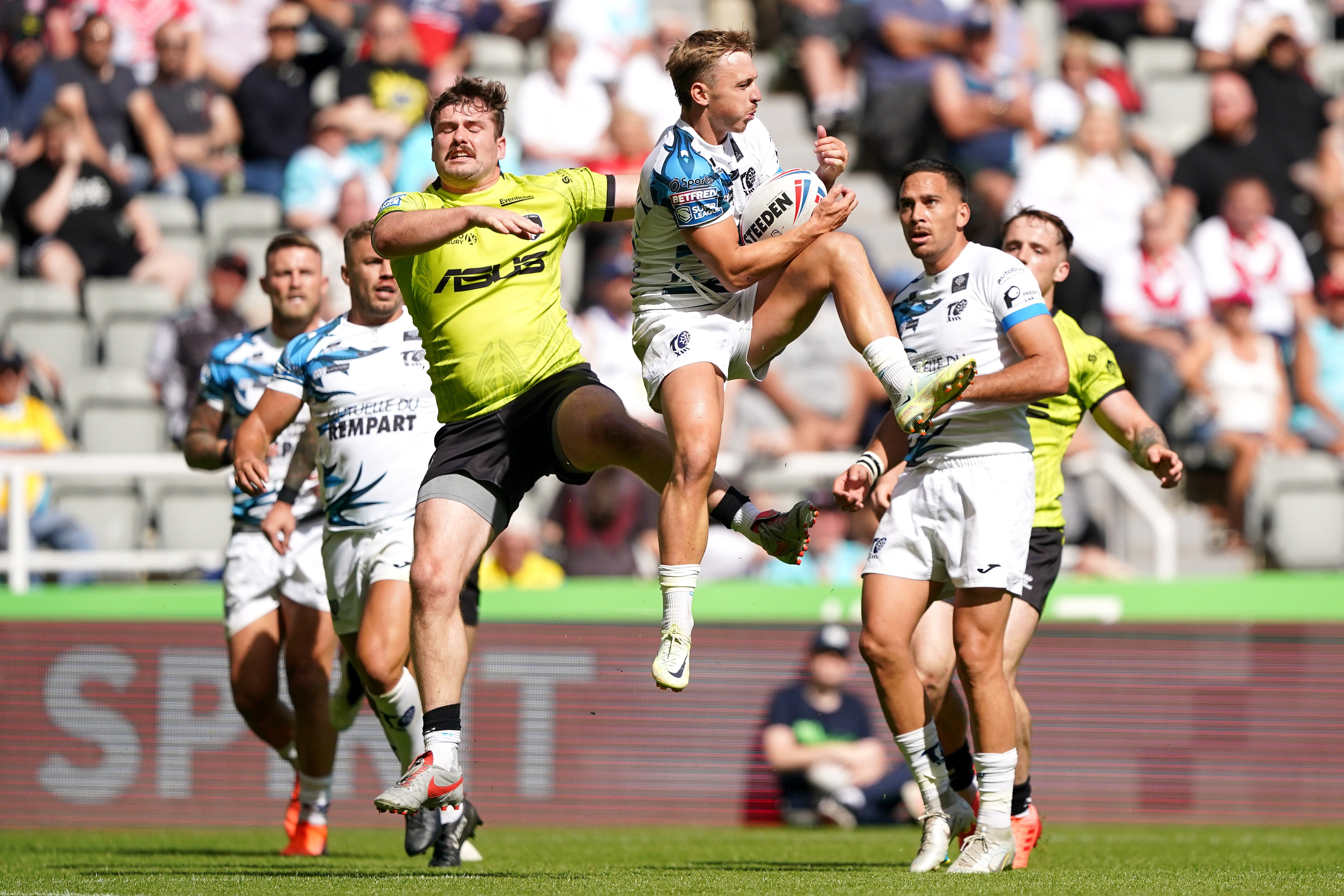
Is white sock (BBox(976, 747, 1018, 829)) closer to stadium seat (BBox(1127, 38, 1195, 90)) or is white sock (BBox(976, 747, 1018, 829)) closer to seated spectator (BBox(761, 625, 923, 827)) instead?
seated spectator (BBox(761, 625, 923, 827))

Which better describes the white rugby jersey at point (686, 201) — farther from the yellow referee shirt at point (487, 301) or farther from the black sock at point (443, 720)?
the black sock at point (443, 720)

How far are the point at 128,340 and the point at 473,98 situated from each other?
7335 millimetres

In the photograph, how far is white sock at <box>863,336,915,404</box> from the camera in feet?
21.2

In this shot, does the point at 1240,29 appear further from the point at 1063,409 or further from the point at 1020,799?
the point at 1020,799

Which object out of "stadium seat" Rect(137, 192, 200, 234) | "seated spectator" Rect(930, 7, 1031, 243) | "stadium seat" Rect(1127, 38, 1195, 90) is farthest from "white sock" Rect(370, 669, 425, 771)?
"stadium seat" Rect(1127, 38, 1195, 90)

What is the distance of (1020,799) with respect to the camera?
24.7 feet

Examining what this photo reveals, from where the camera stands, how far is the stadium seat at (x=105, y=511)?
11508 mm

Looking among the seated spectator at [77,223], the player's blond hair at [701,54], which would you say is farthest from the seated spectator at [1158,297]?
the seated spectator at [77,223]

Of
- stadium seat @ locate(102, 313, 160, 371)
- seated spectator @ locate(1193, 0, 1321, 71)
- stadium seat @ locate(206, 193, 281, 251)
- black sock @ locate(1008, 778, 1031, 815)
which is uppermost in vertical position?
seated spectator @ locate(1193, 0, 1321, 71)

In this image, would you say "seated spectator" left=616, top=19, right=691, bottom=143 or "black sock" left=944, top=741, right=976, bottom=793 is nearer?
"black sock" left=944, top=741, right=976, bottom=793

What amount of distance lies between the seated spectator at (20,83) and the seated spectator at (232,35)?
1.47 metres

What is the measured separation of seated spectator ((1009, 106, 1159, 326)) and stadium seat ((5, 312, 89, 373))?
798 centimetres

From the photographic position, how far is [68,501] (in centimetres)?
1152

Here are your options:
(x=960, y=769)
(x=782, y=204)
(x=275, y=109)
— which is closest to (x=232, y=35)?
(x=275, y=109)
